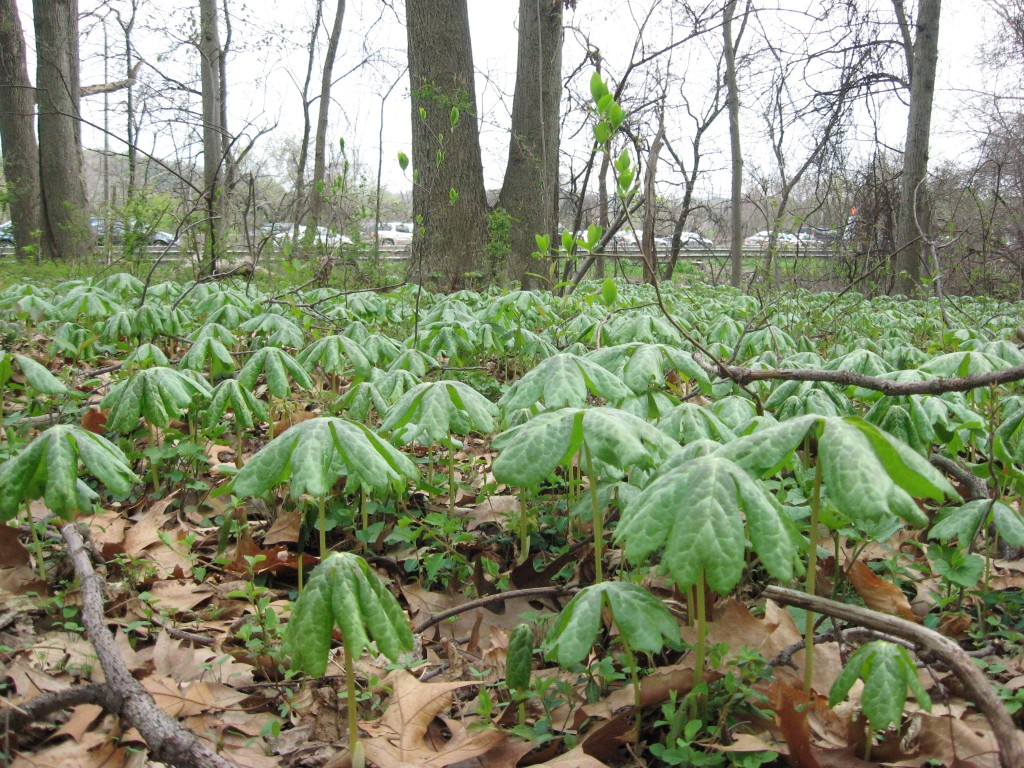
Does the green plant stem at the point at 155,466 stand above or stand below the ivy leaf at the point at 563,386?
below

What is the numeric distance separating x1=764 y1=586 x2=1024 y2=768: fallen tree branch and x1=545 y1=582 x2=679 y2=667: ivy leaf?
0.26m

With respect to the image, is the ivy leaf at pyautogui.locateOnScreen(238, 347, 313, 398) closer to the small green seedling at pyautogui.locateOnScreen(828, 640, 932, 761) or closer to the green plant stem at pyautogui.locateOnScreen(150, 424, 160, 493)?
the green plant stem at pyautogui.locateOnScreen(150, 424, 160, 493)

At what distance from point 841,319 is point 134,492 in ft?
15.7

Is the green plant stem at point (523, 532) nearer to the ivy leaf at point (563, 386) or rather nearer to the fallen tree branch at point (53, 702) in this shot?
the ivy leaf at point (563, 386)

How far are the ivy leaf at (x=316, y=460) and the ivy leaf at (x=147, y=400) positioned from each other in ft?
2.98

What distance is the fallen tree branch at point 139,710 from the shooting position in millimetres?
1087

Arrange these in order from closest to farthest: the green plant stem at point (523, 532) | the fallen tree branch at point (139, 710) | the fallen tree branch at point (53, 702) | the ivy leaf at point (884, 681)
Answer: the ivy leaf at point (884, 681)
the fallen tree branch at point (139, 710)
the fallen tree branch at point (53, 702)
the green plant stem at point (523, 532)

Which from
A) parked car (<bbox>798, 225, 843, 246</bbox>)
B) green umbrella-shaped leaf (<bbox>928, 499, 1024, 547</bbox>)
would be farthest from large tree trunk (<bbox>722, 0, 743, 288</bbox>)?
green umbrella-shaped leaf (<bbox>928, 499, 1024, 547</bbox>)

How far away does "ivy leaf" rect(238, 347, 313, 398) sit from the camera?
6.87 ft

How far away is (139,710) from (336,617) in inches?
19.3

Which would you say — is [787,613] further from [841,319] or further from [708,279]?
[708,279]

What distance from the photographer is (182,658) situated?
1.52 m

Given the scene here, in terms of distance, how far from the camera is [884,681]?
3.20ft

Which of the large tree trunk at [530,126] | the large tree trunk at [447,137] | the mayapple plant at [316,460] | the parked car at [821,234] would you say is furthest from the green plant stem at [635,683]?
the parked car at [821,234]
